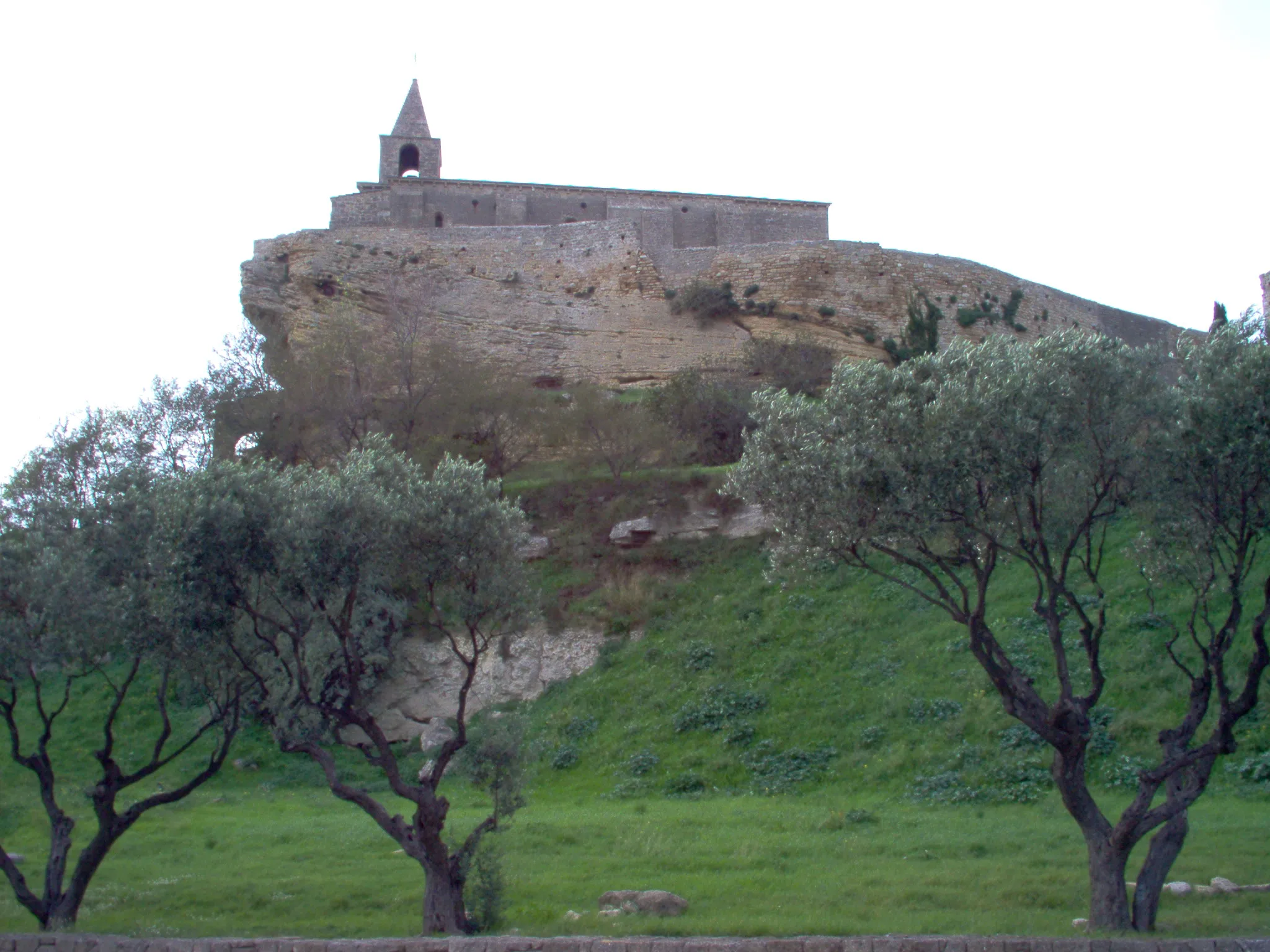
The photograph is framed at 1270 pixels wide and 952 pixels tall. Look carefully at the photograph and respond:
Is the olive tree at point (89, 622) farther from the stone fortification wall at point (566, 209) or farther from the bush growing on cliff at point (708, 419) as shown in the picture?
the stone fortification wall at point (566, 209)

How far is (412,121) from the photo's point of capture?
153 feet

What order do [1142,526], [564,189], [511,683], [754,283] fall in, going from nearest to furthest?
[1142,526], [511,683], [754,283], [564,189]

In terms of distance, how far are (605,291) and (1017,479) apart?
26.1m

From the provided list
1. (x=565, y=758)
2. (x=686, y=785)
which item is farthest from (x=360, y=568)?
(x=565, y=758)


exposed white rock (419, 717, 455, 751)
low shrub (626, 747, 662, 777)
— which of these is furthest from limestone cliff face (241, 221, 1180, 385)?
low shrub (626, 747, 662, 777)

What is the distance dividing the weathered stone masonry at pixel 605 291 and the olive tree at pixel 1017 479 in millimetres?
22836

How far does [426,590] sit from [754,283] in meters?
25.0

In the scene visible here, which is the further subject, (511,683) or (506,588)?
(511,683)

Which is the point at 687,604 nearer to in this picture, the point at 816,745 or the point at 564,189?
the point at 816,745

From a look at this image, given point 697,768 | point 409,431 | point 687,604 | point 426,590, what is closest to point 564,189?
point 409,431

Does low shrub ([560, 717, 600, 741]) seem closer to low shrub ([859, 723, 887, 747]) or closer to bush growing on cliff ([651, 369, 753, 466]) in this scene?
low shrub ([859, 723, 887, 747])

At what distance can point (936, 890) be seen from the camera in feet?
35.6

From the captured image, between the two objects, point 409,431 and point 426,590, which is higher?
point 409,431

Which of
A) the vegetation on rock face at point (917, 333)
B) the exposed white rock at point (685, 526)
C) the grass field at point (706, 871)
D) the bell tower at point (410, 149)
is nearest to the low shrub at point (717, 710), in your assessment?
the grass field at point (706, 871)
